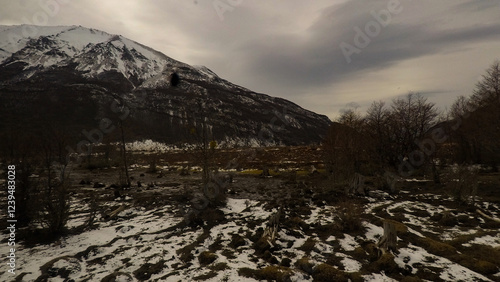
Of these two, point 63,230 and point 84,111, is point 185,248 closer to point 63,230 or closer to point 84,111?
point 63,230

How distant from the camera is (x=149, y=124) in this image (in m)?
123

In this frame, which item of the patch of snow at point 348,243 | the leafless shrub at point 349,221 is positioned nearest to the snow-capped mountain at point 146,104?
the leafless shrub at point 349,221

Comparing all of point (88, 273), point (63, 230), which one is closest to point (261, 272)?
point (88, 273)

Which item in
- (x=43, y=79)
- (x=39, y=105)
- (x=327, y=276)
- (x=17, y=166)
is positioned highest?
(x=43, y=79)

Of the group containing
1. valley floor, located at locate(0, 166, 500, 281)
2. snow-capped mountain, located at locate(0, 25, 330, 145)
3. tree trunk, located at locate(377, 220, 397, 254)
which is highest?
snow-capped mountain, located at locate(0, 25, 330, 145)

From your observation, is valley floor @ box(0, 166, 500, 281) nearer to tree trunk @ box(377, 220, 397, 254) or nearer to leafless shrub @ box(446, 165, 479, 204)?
tree trunk @ box(377, 220, 397, 254)

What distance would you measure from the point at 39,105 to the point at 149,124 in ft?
168

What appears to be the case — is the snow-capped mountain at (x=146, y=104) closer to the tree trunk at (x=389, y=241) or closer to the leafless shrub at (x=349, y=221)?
the leafless shrub at (x=349, y=221)
